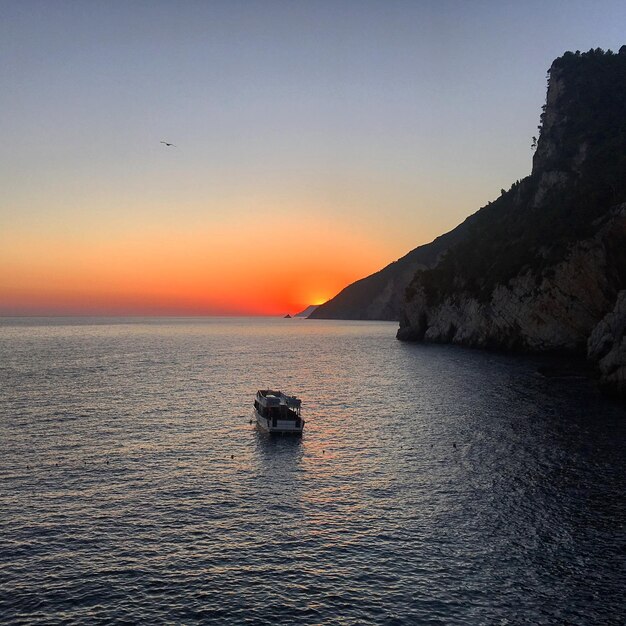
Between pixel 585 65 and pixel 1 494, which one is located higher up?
pixel 585 65

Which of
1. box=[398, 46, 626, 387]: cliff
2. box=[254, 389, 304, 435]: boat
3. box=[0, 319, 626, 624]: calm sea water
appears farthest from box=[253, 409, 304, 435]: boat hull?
box=[398, 46, 626, 387]: cliff

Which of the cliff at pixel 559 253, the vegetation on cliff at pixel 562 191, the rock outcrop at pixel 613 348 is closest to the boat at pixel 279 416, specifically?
the rock outcrop at pixel 613 348

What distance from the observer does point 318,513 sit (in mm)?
35000

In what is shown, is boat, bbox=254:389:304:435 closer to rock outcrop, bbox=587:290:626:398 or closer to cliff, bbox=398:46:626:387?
rock outcrop, bbox=587:290:626:398

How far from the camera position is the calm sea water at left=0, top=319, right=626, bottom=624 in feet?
80.6

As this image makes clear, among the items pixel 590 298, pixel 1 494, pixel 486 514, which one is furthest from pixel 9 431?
pixel 590 298

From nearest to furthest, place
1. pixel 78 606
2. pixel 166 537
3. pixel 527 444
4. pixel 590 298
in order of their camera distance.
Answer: pixel 78 606, pixel 166 537, pixel 527 444, pixel 590 298

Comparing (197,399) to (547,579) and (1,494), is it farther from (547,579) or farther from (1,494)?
(547,579)

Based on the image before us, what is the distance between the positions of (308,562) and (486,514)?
12954 mm

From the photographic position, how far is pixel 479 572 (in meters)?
27.0

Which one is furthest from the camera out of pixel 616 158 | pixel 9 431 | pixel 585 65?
pixel 585 65

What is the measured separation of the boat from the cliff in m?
42.0

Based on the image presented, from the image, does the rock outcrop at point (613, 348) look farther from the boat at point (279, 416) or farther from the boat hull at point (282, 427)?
the boat hull at point (282, 427)

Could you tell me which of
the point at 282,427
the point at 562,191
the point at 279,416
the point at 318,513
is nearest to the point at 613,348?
the point at 279,416
